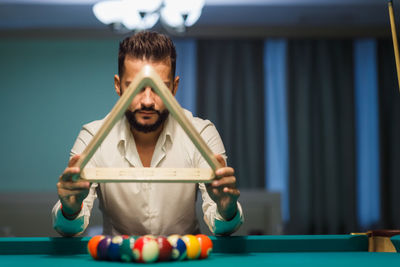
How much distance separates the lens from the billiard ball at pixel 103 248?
1.33 metres

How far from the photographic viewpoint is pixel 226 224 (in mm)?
1729

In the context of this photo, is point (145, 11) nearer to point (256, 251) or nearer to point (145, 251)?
point (256, 251)

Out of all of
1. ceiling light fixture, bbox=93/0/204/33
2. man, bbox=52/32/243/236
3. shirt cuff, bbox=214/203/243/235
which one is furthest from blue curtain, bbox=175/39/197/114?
shirt cuff, bbox=214/203/243/235

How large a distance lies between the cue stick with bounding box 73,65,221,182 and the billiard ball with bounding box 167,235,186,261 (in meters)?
0.18

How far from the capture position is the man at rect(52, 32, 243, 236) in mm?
1981

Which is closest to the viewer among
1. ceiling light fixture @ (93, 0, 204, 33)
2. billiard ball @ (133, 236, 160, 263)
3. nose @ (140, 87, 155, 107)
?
billiard ball @ (133, 236, 160, 263)

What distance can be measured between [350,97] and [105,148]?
208 inches

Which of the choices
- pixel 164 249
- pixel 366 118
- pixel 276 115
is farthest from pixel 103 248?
pixel 366 118

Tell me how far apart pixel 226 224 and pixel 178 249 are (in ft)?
1.37

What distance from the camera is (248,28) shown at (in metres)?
6.63

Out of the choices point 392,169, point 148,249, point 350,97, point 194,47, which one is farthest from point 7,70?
point 148,249

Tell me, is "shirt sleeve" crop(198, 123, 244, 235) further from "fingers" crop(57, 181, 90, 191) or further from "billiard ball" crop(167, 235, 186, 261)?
"fingers" crop(57, 181, 90, 191)

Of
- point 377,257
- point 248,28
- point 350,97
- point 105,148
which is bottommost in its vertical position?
point 377,257

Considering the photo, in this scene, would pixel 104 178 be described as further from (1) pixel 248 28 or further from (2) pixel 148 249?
(1) pixel 248 28
